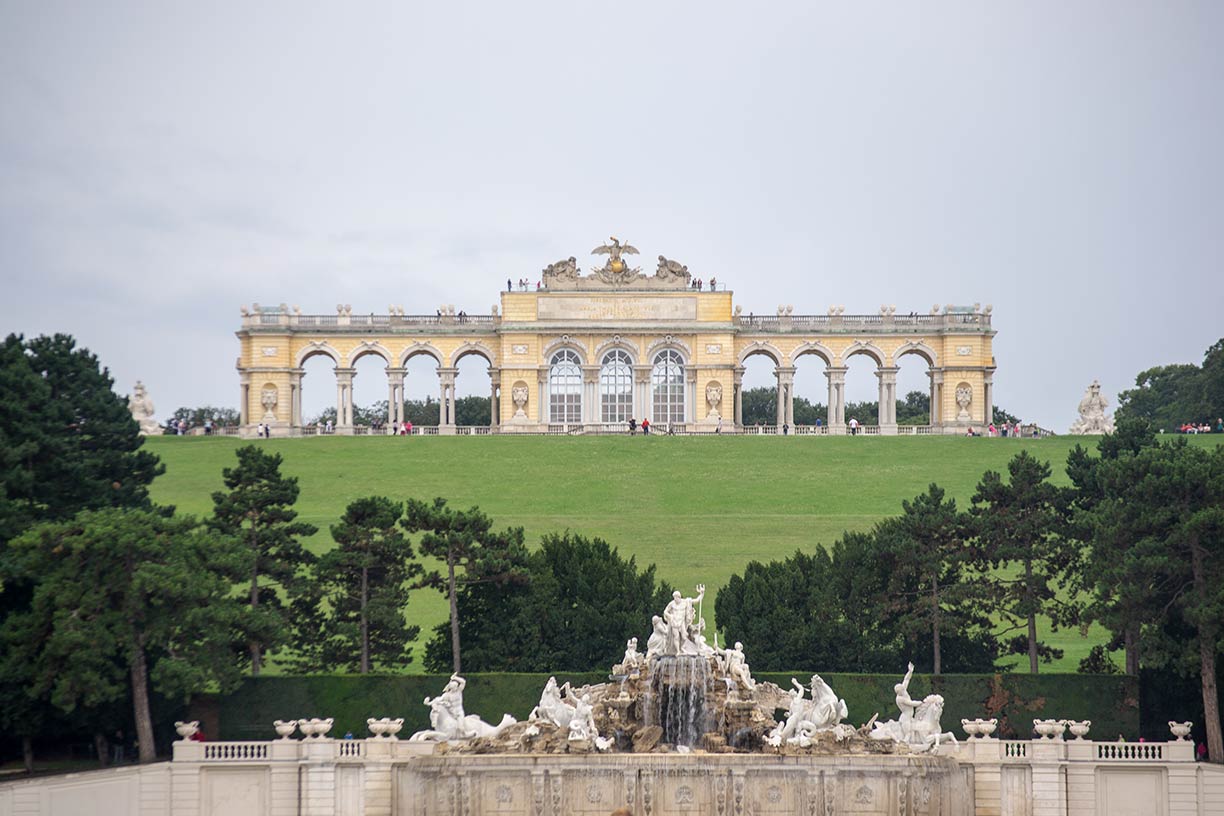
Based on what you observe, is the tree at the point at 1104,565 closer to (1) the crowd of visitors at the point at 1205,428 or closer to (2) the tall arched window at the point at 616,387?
(1) the crowd of visitors at the point at 1205,428

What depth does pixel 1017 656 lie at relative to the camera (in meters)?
47.7

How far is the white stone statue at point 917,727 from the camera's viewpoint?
1399 inches

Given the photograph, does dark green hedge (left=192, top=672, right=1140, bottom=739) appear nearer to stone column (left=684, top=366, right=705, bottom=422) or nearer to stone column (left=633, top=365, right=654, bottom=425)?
stone column (left=684, top=366, right=705, bottom=422)

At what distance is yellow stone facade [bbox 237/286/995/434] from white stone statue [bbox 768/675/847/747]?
43017 mm

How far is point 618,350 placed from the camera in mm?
79812

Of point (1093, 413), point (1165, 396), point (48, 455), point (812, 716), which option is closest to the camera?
point (812, 716)

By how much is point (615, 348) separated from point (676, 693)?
43664mm

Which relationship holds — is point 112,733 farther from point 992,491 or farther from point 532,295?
point 532,295

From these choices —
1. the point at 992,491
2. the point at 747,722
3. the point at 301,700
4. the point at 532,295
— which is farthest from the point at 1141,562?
the point at 532,295

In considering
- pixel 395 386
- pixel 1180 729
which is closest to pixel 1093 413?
pixel 395 386

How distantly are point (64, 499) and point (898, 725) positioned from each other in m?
20.6

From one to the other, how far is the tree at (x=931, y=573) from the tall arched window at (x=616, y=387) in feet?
118

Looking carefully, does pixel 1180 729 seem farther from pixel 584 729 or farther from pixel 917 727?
pixel 584 729

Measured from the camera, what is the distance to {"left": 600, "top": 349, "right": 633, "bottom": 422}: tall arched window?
79938 mm
